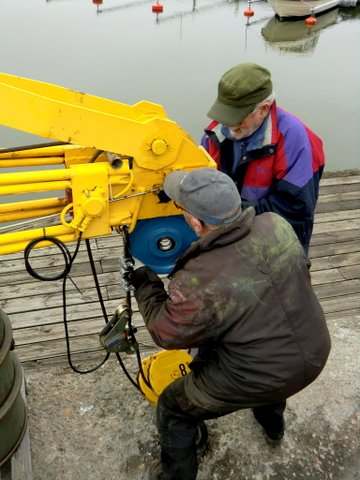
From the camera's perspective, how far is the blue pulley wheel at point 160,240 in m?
2.20

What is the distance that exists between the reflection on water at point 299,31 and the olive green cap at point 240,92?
55.5 feet

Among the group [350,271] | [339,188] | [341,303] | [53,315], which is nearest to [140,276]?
[53,315]

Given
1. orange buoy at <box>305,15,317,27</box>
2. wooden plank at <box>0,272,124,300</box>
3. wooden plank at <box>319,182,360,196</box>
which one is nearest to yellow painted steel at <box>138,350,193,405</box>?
→ wooden plank at <box>0,272,124,300</box>

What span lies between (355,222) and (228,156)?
2481mm

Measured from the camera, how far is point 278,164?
2.53m

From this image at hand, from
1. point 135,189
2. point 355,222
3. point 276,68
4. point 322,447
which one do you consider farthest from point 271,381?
point 276,68

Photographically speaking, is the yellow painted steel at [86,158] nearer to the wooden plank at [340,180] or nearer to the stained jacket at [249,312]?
the stained jacket at [249,312]

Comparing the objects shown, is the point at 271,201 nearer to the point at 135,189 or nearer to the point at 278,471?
the point at 135,189

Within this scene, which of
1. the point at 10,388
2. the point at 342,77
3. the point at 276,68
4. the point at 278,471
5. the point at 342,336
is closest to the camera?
the point at 10,388

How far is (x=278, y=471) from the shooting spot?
2.71 m

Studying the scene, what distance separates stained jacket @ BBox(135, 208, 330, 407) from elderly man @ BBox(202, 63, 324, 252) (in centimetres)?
55

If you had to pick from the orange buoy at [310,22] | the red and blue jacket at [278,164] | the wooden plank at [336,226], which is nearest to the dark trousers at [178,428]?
the red and blue jacket at [278,164]

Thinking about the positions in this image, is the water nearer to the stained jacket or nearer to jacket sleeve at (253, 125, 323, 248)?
jacket sleeve at (253, 125, 323, 248)

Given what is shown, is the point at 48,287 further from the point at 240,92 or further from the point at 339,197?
the point at 339,197
